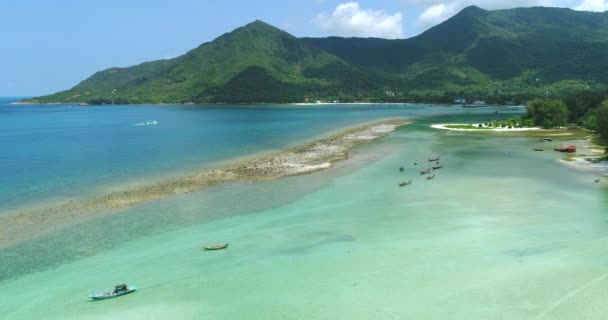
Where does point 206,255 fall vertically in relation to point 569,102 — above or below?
below

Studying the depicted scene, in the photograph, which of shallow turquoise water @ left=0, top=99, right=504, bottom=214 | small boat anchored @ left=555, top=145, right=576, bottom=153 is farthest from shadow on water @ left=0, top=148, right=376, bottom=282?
small boat anchored @ left=555, top=145, right=576, bottom=153

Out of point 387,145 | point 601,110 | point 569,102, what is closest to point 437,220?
Answer: point 601,110

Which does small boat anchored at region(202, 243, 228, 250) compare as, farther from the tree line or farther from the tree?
the tree

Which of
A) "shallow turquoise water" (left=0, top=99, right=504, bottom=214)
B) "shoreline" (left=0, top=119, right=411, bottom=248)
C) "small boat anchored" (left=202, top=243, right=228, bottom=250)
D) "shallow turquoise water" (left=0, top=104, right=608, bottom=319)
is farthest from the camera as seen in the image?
"shallow turquoise water" (left=0, top=99, right=504, bottom=214)

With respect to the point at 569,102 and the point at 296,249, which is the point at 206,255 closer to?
the point at 296,249

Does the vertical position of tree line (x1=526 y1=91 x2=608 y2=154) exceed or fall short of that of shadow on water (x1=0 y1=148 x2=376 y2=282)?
it exceeds it

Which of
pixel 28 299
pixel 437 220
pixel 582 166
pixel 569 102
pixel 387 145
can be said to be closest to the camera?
pixel 28 299
